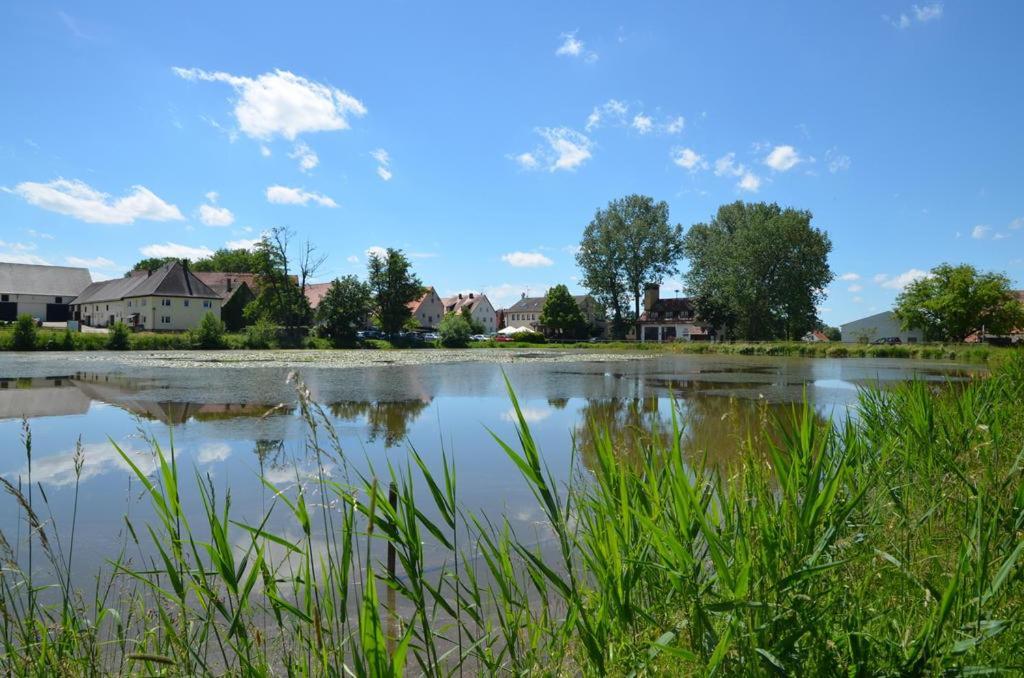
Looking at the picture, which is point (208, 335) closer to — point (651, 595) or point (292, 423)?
point (292, 423)

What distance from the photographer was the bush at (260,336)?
55.4m

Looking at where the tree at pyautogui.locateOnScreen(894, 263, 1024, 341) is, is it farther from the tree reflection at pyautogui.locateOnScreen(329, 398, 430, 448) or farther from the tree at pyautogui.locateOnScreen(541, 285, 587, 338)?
the tree reflection at pyautogui.locateOnScreen(329, 398, 430, 448)

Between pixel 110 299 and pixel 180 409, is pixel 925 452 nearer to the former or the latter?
pixel 180 409

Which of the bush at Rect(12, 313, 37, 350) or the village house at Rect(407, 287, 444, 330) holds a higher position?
the village house at Rect(407, 287, 444, 330)

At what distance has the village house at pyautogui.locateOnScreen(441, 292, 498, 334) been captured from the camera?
115250 millimetres

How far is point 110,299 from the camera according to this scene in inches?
2849

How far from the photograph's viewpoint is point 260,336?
55688mm

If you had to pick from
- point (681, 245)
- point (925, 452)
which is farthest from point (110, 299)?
point (925, 452)

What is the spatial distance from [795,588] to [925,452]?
3.29 metres

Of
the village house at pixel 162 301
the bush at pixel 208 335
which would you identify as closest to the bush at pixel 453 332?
the bush at pixel 208 335

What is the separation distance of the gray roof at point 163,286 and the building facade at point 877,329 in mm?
74183

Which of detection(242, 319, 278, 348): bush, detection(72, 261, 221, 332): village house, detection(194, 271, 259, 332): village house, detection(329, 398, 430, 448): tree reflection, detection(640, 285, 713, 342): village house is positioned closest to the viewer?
detection(329, 398, 430, 448): tree reflection

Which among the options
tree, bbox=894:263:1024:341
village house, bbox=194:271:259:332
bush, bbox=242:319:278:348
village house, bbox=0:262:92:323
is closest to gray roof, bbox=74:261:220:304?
village house, bbox=194:271:259:332

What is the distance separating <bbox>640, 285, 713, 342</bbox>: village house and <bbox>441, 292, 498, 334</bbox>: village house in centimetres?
3512
